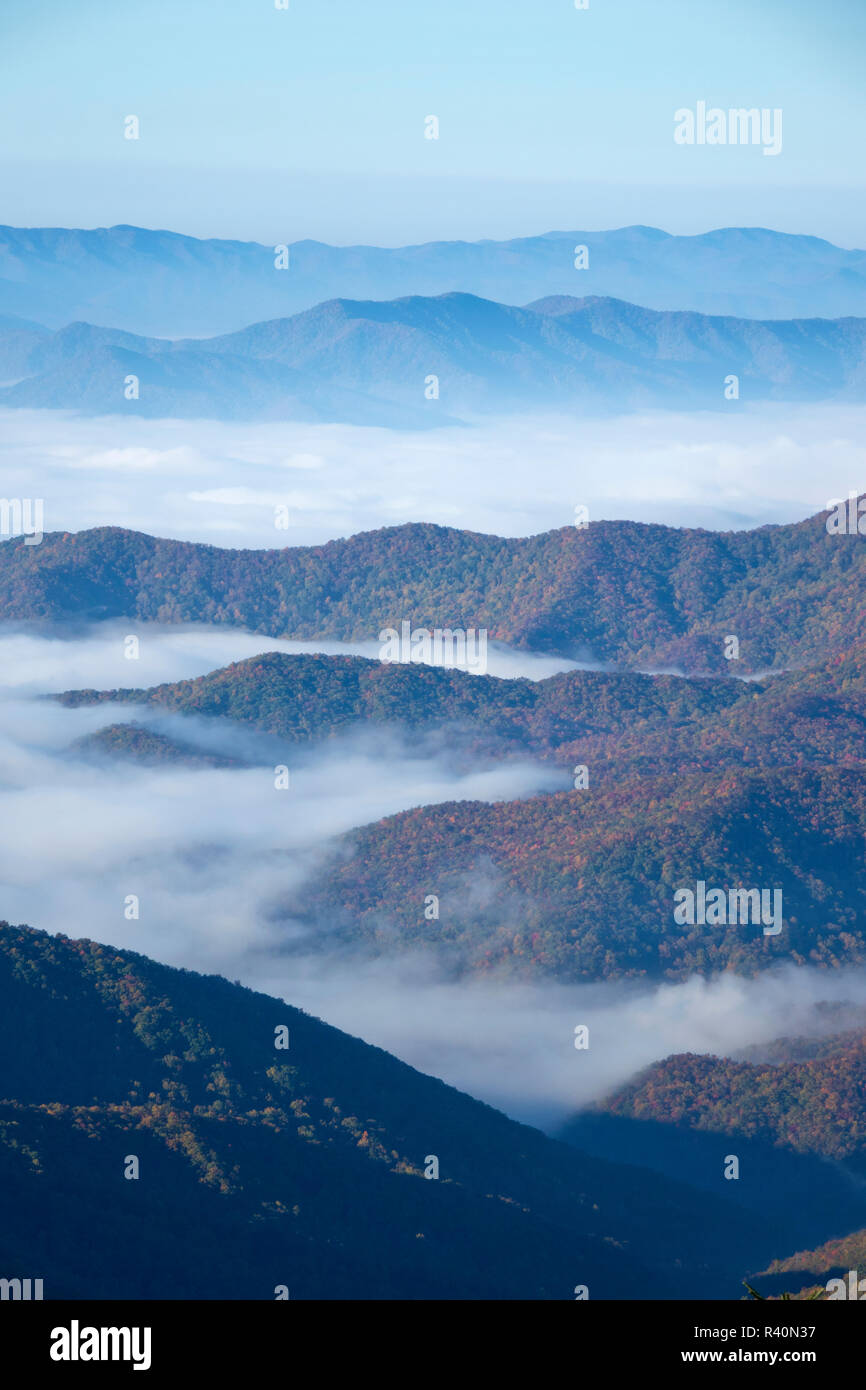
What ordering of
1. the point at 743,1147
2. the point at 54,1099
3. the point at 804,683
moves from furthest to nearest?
the point at 804,683 → the point at 743,1147 → the point at 54,1099

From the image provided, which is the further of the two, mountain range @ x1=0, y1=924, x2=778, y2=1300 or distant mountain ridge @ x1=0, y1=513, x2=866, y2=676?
distant mountain ridge @ x1=0, y1=513, x2=866, y2=676

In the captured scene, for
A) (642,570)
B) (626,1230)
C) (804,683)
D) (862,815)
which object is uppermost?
(642,570)

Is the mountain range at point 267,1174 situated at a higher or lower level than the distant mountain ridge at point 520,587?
lower

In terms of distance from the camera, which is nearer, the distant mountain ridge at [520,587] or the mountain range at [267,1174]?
the mountain range at [267,1174]

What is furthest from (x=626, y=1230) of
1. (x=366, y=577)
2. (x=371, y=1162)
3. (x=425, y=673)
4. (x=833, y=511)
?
(x=366, y=577)

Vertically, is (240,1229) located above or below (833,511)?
below

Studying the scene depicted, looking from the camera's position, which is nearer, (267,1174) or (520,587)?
(267,1174)

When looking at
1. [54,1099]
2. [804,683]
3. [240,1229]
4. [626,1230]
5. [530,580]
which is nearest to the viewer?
[240,1229]

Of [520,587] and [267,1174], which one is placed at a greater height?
[520,587]

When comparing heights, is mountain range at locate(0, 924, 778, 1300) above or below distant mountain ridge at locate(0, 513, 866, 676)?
below
